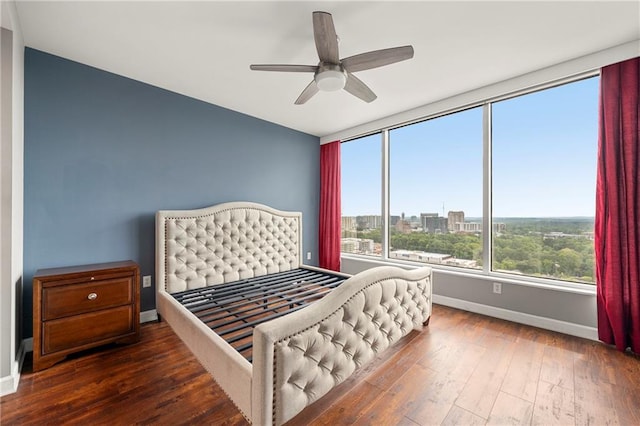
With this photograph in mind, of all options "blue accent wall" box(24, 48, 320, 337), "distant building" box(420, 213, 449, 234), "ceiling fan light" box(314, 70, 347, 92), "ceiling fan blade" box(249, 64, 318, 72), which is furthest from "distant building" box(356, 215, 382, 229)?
"ceiling fan blade" box(249, 64, 318, 72)

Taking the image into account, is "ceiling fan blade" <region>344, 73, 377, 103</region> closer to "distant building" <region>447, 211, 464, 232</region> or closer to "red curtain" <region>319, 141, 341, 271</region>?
"distant building" <region>447, 211, 464, 232</region>

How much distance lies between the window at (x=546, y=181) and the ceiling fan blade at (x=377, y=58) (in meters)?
2.02

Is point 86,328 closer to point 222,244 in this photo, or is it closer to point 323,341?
point 222,244

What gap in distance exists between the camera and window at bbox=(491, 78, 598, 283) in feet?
8.60

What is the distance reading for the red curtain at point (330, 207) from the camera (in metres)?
4.58

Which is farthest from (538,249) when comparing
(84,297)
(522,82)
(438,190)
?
(84,297)

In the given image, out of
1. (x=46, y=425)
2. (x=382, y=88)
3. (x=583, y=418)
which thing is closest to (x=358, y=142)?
(x=382, y=88)

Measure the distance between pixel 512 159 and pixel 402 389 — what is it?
8.98ft

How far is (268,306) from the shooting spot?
2.51m

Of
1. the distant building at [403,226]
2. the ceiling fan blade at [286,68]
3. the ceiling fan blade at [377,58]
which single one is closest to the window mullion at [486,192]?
the distant building at [403,226]

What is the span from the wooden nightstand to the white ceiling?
6.23 feet

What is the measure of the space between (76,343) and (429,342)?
9.77 feet

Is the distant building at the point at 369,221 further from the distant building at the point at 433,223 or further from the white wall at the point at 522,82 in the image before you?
the white wall at the point at 522,82

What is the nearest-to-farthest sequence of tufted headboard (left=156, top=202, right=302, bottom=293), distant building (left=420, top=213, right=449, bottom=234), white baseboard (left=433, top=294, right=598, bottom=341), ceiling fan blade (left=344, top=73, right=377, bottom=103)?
1. ceiling fan blade (left=344, top=73, right=377, bottom=103)
2. white baseboard (left=433, top=294, right=598, bottom=341)
3. tufted headboard (left=156, top=202, right=302, bottom=293)
4. distant building (left=420, top=213, right=449, bottom=234)
